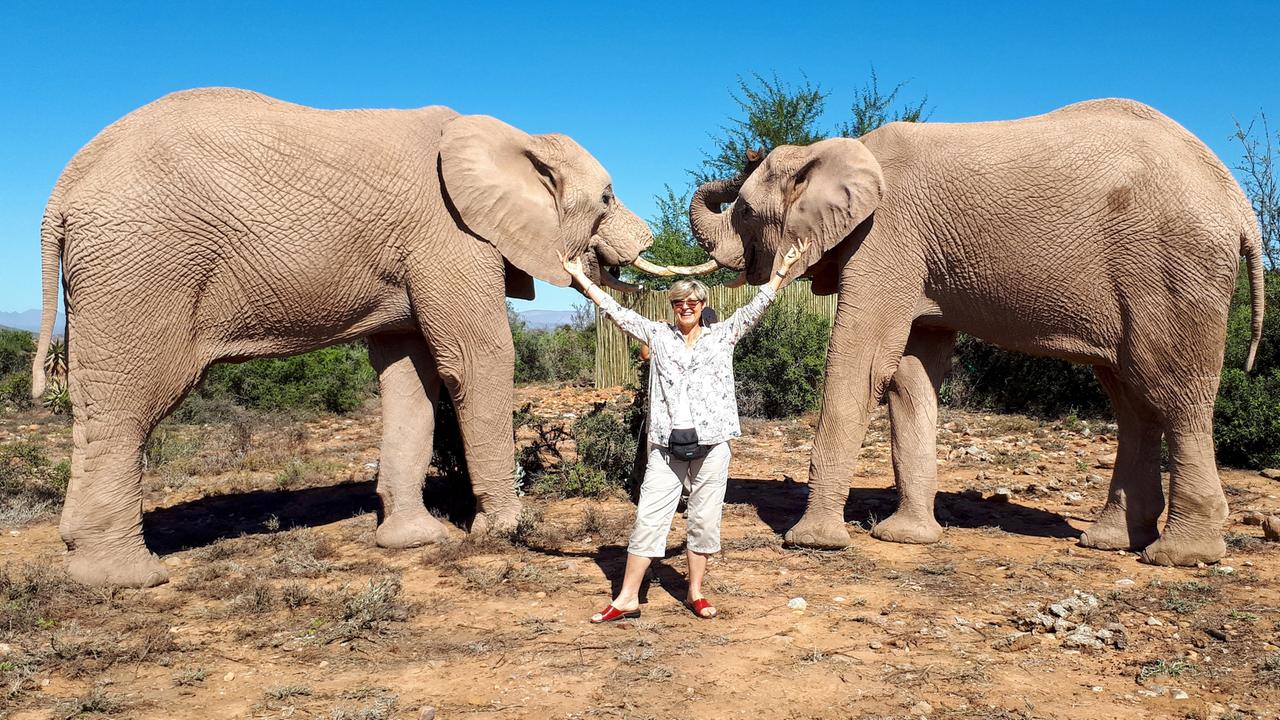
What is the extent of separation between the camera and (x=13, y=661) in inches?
171

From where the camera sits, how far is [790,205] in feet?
22.1

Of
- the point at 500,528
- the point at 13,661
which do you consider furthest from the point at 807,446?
the point at 13,661

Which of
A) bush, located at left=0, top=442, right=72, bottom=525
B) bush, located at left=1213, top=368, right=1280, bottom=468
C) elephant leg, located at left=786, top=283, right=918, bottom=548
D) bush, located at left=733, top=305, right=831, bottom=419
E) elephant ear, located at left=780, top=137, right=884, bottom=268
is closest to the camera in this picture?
elephant ear, located at left=780, top=137, right=884, bottom=268

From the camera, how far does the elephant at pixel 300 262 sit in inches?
212

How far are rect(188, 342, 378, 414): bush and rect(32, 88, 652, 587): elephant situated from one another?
7618mm

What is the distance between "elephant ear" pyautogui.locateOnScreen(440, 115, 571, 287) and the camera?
20.3 feet

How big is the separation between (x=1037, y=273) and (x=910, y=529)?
82.2 inches

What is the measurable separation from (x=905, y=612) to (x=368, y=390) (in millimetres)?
12837

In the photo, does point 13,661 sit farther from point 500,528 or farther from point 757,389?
point 757,389

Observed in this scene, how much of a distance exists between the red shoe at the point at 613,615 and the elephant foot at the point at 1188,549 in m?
3.68

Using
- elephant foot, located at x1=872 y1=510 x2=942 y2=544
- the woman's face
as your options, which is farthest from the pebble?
elephant foot, located at x1=872 y1=510 x2=942 y2=544

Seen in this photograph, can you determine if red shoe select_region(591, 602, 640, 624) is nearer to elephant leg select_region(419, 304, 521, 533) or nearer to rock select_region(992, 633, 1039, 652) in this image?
elephant leg select_region(419, 304, 521, 533)

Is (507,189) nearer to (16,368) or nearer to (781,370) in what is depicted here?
(781,370)

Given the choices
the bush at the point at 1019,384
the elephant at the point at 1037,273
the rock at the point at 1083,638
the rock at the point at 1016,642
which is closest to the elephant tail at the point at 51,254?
the elephant at the point at 1037,273
